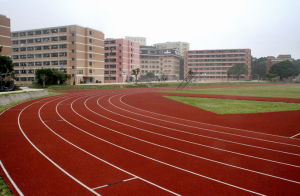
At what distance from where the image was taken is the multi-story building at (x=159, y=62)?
418 feet

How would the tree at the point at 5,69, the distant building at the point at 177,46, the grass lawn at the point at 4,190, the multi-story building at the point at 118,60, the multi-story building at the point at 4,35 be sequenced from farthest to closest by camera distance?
the distant building at the point at 177,46 < the multi-story building at the point at 118,60 < the multi-story building at the point at 4,35 < the tree at the point at 5,69 < the grass lawn at the point at 4,190

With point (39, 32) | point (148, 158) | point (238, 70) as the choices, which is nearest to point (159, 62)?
point (238, 70)

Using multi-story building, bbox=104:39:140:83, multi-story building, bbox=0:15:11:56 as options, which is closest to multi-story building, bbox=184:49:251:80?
multi-story building, bbox=104:39:140:83

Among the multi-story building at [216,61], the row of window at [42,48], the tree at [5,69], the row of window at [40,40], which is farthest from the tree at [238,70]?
the tree at [5,69]

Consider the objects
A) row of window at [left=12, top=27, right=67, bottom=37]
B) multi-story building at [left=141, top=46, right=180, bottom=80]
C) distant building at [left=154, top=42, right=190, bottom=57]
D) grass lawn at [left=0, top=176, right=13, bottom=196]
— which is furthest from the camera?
distant building at [left=154, top=42, right=190, bottom=57]

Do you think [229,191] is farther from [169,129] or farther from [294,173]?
[169,129]

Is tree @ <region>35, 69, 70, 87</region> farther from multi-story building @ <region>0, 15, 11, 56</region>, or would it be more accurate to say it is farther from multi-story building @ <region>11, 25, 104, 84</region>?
multi-story building @ <region>11, 25, 104, 84</region>

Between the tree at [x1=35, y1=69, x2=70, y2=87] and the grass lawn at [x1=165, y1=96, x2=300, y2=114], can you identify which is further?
the tree at [x1=35, y1=69, x2=70, y2=87]

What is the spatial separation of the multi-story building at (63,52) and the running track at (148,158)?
5955 centimetres

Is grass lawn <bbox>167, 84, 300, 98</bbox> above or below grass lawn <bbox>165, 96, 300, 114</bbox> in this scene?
above

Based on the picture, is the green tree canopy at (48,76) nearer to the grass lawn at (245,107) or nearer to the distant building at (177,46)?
the grass lawn at (245,107)

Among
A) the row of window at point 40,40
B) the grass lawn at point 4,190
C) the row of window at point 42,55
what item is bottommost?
the grass lawn at point 4,190

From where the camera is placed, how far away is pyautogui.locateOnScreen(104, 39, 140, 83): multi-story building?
96000 mm

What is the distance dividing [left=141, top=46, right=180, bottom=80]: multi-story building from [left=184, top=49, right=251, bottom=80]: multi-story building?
9758 mm
